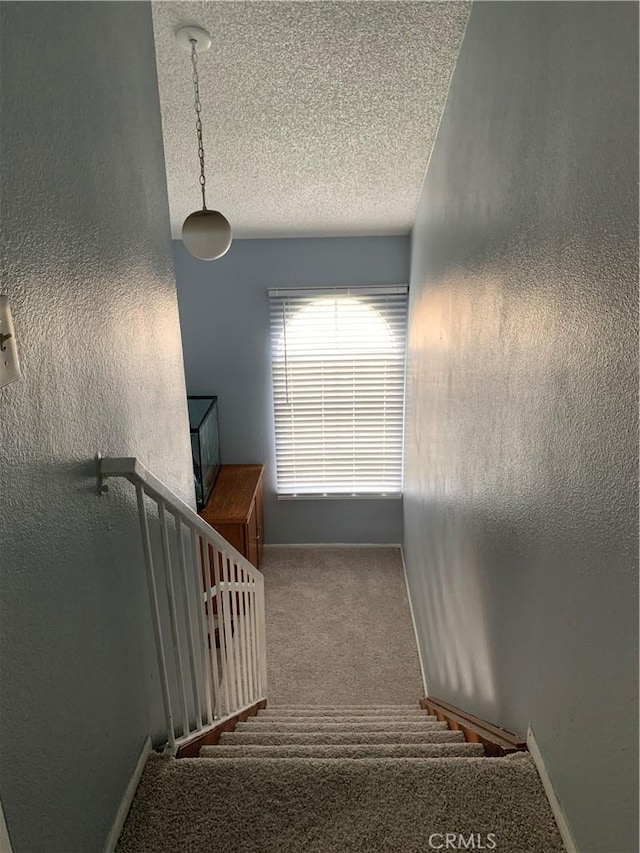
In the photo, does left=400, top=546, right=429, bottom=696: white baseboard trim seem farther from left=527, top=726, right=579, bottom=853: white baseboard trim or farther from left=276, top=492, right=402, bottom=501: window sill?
left=527, top=726, right=579, bottom=853: white baseboard trim

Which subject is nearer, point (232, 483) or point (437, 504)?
point (437, 504)

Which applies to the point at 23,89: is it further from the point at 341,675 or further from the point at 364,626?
the point at 364,626

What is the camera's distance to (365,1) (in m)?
1.84

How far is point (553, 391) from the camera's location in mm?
1209

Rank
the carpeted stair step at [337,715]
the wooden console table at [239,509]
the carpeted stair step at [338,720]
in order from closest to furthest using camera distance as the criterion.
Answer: the carpeted stair step at [338,720]
the carpeted stair step at [337,715]
the wooden console table at [239,509]

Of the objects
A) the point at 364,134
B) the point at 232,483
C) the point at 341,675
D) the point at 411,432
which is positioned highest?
the point at 364,134

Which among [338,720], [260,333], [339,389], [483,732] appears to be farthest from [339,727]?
[260,333]

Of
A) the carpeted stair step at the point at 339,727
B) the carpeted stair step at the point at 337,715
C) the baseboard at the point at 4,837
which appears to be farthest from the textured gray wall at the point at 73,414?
the carpeted stair step at the point at 337,715

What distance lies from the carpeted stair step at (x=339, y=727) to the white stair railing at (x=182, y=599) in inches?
4.6

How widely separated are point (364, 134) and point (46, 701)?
269 centimetres

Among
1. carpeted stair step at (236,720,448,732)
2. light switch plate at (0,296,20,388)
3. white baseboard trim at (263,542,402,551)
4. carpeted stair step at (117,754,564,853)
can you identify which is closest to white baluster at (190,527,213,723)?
carpeted stair step at (236,720,448,732)

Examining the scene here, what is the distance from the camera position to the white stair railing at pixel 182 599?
1.62 m

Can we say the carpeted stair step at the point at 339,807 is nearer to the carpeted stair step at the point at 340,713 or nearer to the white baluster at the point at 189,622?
the white baluster at the point at 189,622

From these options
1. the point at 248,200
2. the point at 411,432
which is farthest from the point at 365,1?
the point at 411,432
